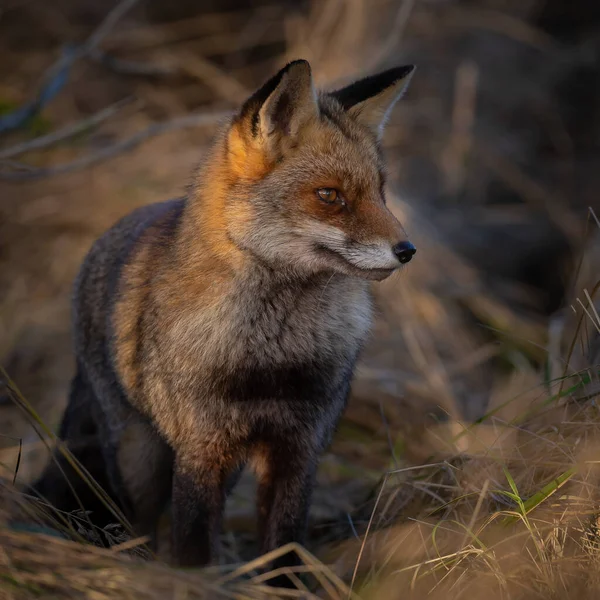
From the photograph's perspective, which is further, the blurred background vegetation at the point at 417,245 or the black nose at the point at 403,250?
the black nose at the point at 403,250

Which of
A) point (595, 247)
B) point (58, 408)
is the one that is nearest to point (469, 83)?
point (595, 247)

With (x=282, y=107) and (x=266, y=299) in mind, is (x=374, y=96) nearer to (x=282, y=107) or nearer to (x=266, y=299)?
(x=282, y=107)

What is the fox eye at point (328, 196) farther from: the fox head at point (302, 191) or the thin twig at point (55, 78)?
the thin twig at point (55, 78)

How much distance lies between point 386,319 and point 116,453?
3645 millimetres

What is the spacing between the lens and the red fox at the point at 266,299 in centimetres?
357

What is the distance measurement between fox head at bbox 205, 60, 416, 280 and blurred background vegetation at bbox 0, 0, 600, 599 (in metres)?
0.93

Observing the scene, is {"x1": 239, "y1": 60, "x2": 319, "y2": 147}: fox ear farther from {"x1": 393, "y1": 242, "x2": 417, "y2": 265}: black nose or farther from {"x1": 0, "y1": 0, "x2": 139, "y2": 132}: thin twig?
{"x1": 0, "y1": 0, "x2": 139, "y2": 132}: thin twig

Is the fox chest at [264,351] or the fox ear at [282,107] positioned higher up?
the fox ear at [282,107]

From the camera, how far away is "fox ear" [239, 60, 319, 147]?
3.47 metres

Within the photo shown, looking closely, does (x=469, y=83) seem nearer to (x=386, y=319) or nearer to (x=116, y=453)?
(x=386, y=319)

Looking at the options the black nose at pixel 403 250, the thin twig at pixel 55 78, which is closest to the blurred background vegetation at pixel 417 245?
the thin twig at pixel 55 78

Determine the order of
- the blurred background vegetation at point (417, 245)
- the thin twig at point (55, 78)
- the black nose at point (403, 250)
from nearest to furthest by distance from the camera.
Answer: the blurred background vegetation at point (417, 245) < the black nose at point (403, 250) < the thin twig at point (55, 78)

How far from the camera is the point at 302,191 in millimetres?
3588

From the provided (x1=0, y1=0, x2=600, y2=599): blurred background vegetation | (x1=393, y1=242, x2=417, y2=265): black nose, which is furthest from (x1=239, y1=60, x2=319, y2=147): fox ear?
(x1=0, y1=0, x2=600, y2=599): blurred background vegetation
